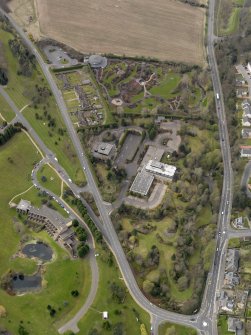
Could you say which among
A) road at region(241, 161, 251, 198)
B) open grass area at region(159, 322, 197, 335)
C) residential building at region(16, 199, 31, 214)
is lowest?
road at region(241, 161, 251, 198)

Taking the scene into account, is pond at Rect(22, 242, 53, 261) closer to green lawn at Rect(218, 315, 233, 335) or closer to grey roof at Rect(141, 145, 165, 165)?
grey roof at Rect(141, 145, 165, 165)

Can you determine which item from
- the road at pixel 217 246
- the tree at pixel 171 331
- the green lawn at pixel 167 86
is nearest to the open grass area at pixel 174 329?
the tree at pixel 171 331

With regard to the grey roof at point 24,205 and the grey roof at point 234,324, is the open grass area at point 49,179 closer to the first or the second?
the grey roof at point 24,205

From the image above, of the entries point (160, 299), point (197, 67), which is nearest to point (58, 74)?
point (197, 67)

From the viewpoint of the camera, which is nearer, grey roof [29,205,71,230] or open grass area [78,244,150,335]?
Answer: open grass area [78,244,150,335]

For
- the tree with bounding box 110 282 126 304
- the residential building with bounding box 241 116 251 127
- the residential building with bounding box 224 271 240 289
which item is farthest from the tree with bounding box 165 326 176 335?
the residential building with bounding box 241 116 251 127

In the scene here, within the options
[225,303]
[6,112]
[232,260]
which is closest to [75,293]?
[225,303]
